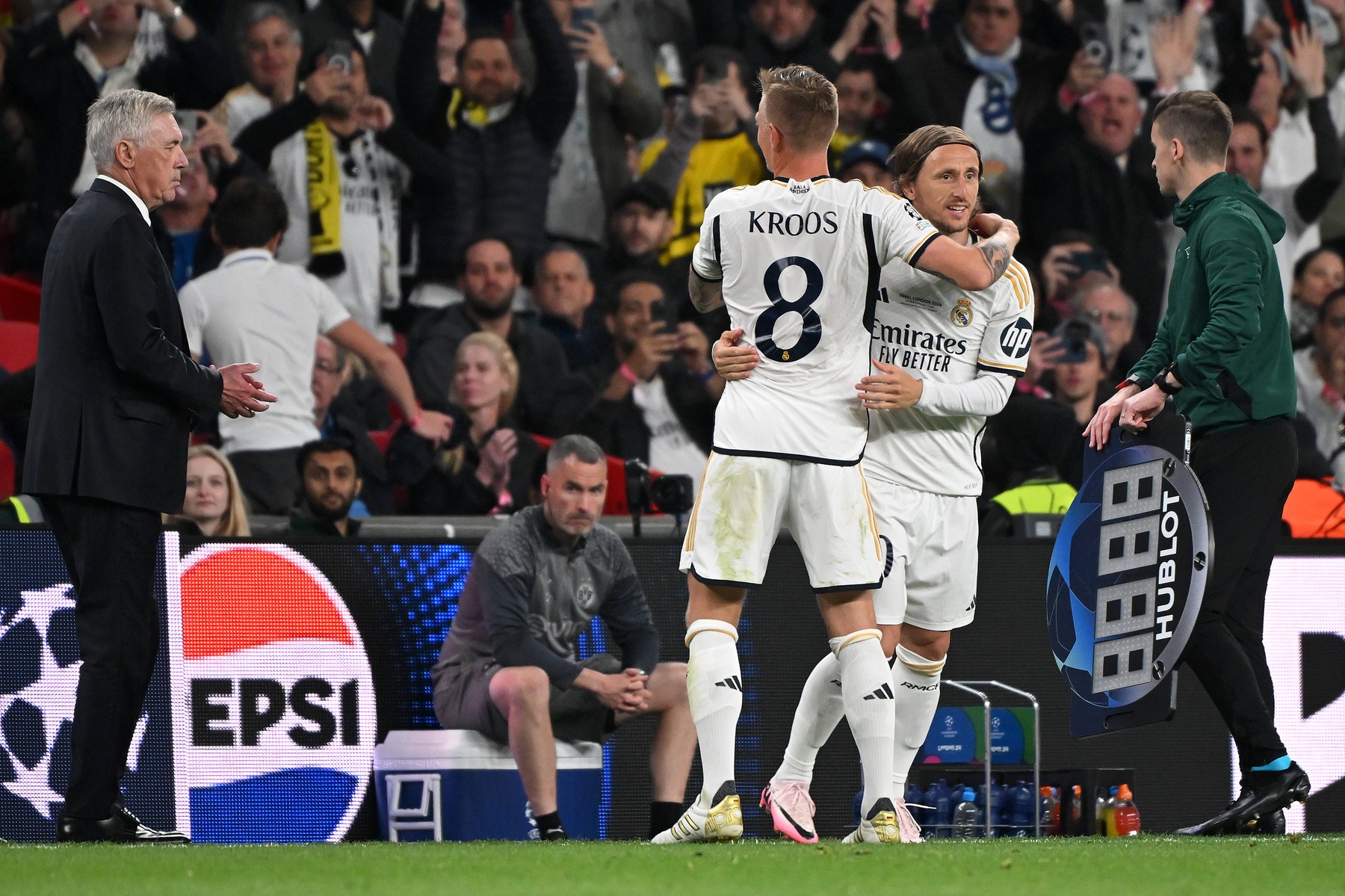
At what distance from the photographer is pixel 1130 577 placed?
5207mm

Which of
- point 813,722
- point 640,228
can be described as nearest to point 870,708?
point 813,722

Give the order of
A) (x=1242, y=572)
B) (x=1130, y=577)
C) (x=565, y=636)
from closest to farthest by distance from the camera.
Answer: (x=1242, y=572)
(x=1130, y=577)
(x=565, y=636)

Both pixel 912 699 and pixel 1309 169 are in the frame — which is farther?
pixel 1309 169

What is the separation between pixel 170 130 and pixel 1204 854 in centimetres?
331

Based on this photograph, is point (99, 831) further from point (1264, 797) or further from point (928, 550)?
point (1264, 797)

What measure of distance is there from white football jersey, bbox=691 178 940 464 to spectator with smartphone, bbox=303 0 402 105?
17.2 ft

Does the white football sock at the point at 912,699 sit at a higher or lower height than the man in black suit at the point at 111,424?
lower

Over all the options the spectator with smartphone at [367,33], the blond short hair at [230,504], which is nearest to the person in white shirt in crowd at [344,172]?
the spectator with smartphone at [367,33]

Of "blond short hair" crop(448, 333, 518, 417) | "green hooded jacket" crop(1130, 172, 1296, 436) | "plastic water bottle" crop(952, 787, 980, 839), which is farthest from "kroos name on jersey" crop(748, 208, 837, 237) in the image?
"blond short hair" crop(448, 333, 518, 417)

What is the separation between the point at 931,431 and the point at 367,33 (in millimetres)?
5421

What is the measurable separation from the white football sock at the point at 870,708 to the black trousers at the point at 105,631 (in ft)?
6.25

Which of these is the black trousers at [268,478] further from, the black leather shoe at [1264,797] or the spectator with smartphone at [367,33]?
the black leather shoe at [1264,797]

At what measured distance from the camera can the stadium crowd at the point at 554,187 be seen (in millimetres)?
8562

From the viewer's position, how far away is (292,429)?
833 cm
